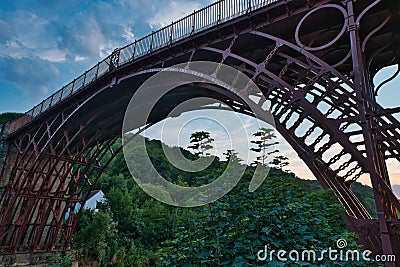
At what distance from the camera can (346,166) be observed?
606 cm

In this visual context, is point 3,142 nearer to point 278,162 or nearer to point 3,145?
point 3,145

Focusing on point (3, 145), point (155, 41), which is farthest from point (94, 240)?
point (155, 41)

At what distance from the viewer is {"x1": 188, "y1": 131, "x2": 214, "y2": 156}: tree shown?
3.32 meters

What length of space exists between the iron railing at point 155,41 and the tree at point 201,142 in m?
4.47

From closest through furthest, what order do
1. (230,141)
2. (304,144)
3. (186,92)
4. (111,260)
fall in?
(230,141) < (304,144) < (186,92) < (111,260)

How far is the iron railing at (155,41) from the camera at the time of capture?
7326mm

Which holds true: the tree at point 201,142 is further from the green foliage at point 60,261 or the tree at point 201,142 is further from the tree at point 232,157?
the green foliage at point 60,261

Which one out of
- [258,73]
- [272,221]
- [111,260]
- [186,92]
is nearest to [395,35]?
[258,73]

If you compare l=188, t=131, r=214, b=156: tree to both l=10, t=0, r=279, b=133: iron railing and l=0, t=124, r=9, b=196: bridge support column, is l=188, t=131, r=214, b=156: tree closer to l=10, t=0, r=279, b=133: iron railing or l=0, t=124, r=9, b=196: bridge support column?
l=10, t=0, r=279, b=133: iron railing

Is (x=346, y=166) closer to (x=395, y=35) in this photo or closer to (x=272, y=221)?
(x=395, y=35)

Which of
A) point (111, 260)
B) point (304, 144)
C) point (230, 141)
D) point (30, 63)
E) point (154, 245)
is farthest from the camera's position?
point (154, 245)

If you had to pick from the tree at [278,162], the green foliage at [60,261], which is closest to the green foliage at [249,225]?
the tree at [278,162]

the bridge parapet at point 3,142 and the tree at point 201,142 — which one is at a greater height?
the bridge parapet at point 3,142

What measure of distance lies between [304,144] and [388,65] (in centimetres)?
308
